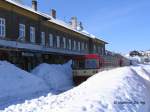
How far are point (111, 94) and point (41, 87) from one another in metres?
11.9

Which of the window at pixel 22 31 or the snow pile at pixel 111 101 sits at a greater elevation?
the window at pixel 22 31

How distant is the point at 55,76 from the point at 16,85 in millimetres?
7473

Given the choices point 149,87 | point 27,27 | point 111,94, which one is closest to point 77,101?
point 111,94

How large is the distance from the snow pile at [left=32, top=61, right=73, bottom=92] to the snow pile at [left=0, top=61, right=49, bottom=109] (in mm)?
2179

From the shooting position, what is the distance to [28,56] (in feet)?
97.5

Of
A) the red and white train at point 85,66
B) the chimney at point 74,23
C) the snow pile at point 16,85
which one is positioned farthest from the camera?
the chimney at point 74,23

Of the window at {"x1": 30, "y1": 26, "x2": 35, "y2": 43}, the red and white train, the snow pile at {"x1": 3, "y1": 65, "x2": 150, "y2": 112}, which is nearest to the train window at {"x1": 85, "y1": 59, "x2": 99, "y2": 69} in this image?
the red and white train

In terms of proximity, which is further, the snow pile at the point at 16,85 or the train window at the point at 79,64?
the train window at the point at 79,64

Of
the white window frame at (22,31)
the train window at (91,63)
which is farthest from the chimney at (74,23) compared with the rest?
the train window at (91,63)

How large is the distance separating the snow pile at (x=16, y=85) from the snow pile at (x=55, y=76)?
2.18 metres

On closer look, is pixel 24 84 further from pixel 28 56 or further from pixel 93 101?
pixel 93 101

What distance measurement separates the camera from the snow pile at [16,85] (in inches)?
764

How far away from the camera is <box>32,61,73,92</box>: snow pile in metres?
26.9

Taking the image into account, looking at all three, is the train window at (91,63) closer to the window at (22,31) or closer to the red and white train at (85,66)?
the red and white train at (85,66)
